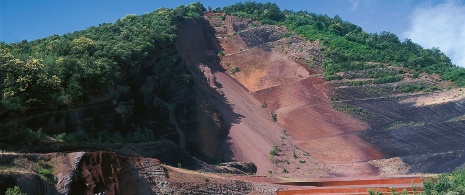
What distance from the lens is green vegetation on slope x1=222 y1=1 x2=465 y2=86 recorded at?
2217 inches

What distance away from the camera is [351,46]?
61.7 m

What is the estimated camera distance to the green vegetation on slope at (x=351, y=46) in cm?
5631

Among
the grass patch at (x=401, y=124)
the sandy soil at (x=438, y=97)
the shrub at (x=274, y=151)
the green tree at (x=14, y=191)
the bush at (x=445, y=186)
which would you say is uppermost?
the sandy soil at (x=438, y=97)

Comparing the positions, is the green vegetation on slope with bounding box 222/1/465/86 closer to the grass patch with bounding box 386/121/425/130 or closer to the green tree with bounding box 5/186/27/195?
the grass patch with bounding box 386/121/425/130

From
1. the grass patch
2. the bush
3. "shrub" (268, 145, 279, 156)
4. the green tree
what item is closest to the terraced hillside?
the grass patch

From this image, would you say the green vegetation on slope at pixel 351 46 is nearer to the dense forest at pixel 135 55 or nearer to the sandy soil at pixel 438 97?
the dense forest at pixel 135 55

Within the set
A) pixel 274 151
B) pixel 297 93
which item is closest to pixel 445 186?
pixel 274 151

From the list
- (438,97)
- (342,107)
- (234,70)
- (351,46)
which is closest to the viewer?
(438,97)

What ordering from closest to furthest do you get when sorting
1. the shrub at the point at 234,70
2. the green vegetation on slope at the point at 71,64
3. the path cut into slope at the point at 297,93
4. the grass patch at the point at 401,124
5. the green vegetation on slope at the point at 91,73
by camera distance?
the green vegetation on slope at the point at 91,73 → the green vegetation on slope at the point at 71,64 → the path cut into slope at the point at 297,93 → the grass patch at the point at 401,124 → the shrub at the point at 234,70

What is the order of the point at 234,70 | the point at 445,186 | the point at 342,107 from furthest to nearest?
1. the point at 234,70
2. the point at 342,107
3. the point at 445,186

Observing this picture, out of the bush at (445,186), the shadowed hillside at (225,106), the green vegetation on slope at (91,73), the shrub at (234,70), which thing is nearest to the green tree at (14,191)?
the shadowed hillside at (225,106)

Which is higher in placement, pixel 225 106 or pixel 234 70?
pixel 234 70

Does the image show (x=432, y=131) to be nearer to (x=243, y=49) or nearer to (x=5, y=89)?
(x=243, y=49)

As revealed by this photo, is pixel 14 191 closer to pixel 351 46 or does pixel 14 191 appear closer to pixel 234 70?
pixel 234 70
